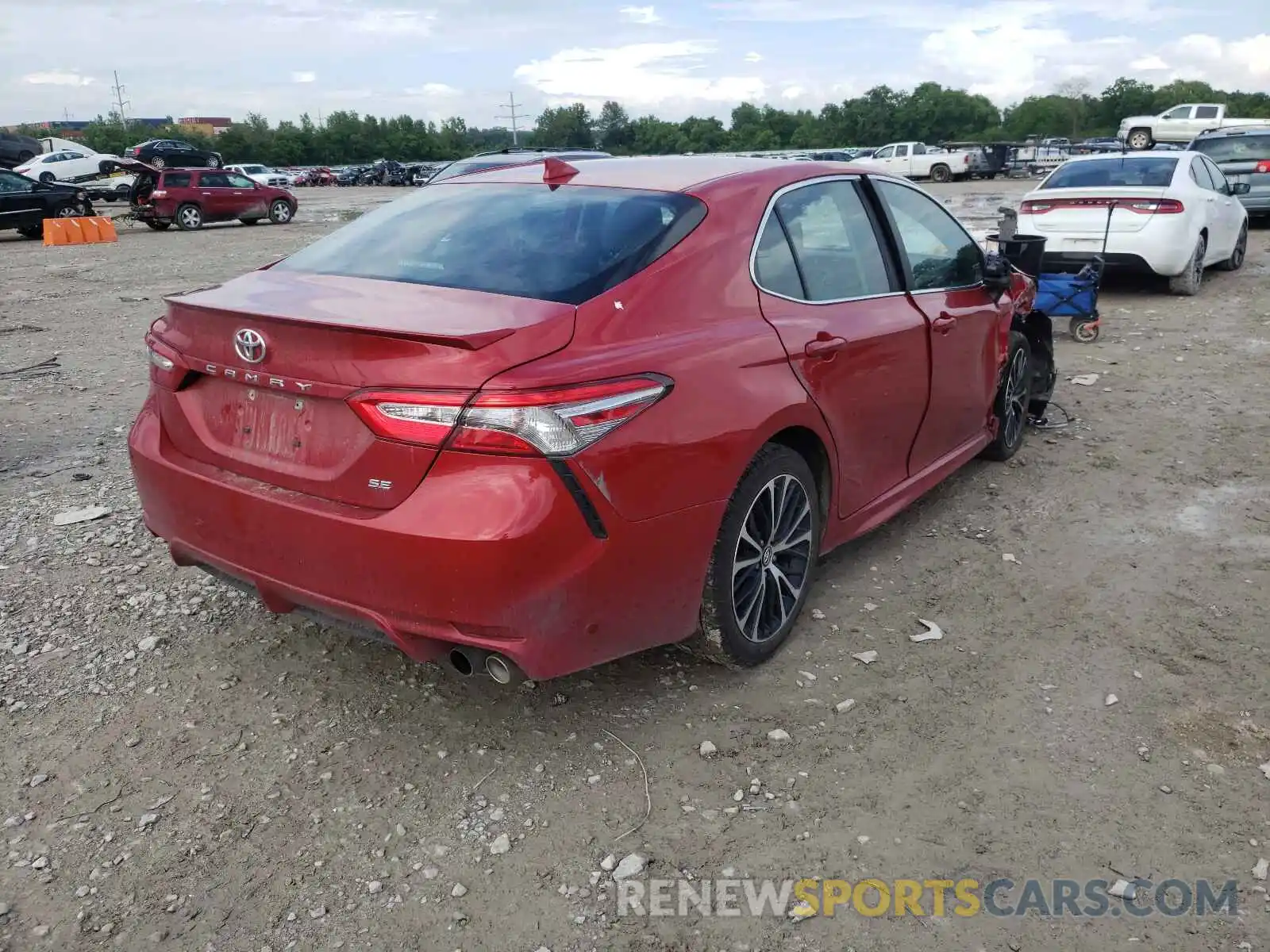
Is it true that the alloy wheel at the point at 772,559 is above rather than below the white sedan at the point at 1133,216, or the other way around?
below

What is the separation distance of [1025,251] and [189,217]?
79.6 feet

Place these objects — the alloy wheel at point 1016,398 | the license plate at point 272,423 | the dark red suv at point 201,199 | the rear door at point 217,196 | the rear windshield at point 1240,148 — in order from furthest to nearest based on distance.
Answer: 1. the rear door at point 217,196
2. the dark red suv at point 201,199
3. the rear windshield at point 1240,148
4. the alloy wheel at point 1016,398
5. the license plate at point 272,423

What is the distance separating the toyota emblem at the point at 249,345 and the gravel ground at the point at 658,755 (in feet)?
3.82

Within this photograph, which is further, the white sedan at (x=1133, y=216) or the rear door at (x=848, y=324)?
the white sedan at (x=1133, y=216)

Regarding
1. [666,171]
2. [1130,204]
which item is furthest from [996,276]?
[1130,204]

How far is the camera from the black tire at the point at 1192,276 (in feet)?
34.2

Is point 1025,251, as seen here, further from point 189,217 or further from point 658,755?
point 189,217

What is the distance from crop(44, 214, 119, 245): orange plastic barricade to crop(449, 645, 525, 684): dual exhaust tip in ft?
73.8

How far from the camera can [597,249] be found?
3080 millimetres

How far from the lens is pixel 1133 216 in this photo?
9.95m

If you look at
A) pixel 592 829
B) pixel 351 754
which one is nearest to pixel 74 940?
pixel 351 754

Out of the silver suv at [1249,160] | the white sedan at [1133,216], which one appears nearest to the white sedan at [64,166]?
the silver suv at [1249,160]

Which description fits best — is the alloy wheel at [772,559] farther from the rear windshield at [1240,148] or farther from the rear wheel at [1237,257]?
the rear windshield at [1240,148]

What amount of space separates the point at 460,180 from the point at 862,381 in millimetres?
1726
